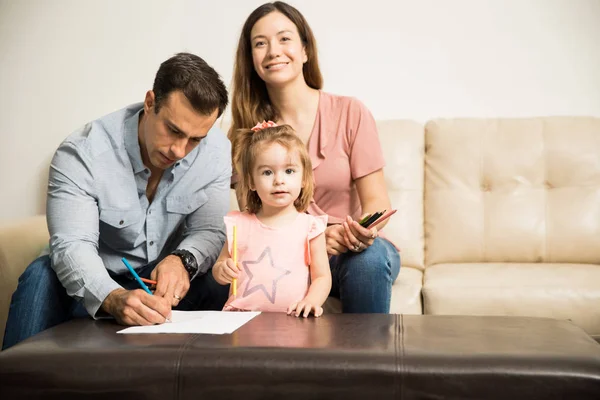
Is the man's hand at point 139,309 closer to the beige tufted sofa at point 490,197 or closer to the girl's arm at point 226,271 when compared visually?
the girl's arm at point 226,271

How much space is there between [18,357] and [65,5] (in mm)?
2237

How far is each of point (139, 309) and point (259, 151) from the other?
515 mm

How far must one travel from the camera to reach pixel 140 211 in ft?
6.43

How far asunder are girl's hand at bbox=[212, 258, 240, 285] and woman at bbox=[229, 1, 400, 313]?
48cm

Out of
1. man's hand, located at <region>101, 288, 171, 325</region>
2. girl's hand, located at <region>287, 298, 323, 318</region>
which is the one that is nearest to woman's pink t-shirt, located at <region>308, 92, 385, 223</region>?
girl's hand, located at <region>287, 298, 323, 318</region>

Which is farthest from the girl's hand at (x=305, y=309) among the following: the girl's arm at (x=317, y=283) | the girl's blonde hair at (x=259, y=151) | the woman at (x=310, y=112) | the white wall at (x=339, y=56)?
the white wall at (x=339, y=56)

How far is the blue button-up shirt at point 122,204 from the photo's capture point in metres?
1.75

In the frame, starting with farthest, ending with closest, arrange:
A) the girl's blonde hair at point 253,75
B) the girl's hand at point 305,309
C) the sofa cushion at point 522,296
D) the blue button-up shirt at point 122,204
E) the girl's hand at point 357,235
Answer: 1. the girl's blonde hair at point 253,75
2. the sofa cushion at point 522,296
3. the girl's hand at point 357,235
4. the blue button-up shirt at point 122,204
5. the girl's hand at point 305,309

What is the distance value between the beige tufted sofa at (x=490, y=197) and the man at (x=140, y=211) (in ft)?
1.97

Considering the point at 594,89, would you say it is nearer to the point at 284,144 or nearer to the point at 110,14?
the point at 284,144

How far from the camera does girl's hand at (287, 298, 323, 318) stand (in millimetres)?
1644

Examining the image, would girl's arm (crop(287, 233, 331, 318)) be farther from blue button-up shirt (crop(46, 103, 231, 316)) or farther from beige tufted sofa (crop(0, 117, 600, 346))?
beige tufted sofa (crop(0, 117, 600, 346))

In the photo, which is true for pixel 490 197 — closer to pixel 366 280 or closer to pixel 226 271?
pixel 366 280

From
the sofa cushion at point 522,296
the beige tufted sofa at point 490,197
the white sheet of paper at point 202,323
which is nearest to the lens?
the white sheet of paper at point 202,323
